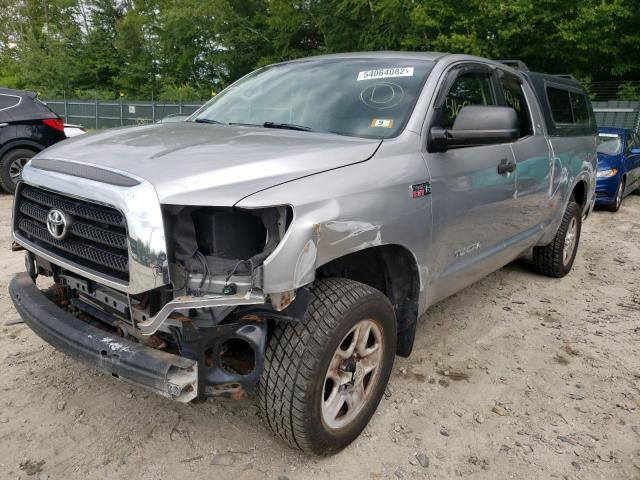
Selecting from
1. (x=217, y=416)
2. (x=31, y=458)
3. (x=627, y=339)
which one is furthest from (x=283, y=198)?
(x=627, y=339)

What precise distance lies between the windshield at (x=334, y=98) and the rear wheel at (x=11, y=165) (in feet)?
18.9

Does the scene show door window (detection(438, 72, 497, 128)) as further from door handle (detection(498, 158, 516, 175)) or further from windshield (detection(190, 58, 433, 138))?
door handle (detection(498, 158, 516, 175))

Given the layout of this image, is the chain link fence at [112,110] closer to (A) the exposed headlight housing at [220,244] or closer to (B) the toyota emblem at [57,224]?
(B) the toyota emblem at [57,224]

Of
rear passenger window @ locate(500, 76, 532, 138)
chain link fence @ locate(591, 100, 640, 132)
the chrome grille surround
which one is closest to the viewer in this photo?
the chrome grille surround

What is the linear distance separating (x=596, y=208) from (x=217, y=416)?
889 cm

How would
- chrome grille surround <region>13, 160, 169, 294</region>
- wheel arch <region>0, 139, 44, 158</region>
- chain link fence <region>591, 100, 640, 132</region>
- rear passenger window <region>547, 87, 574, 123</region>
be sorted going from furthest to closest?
chain link fence <region>591, 100, 640, 132</region> → wheel arch <region>0, 139, 44, 158</region> → rear passenger window <region>547, 87, 574, 123</region> → chrome grille surround <region>13, 160, 169, 294</region>

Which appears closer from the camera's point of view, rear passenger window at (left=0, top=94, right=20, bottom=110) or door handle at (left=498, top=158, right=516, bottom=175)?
door handle at (left=498, top=158, right=516, bottom=175)

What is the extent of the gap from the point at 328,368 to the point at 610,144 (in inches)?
372

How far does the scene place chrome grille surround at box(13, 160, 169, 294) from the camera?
6.12ft

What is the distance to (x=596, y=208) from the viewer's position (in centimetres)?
948

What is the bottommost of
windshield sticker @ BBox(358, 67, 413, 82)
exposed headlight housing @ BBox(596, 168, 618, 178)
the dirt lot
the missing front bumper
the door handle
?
the dirt lot

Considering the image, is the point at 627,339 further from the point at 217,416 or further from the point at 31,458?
the point at 31,458

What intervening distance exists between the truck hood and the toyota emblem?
0.25 metres

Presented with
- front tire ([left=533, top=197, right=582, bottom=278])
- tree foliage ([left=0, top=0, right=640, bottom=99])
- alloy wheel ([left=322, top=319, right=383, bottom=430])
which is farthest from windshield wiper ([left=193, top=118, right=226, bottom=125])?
tree foliage ([left=0, top=0, right=640, bottom=99])
